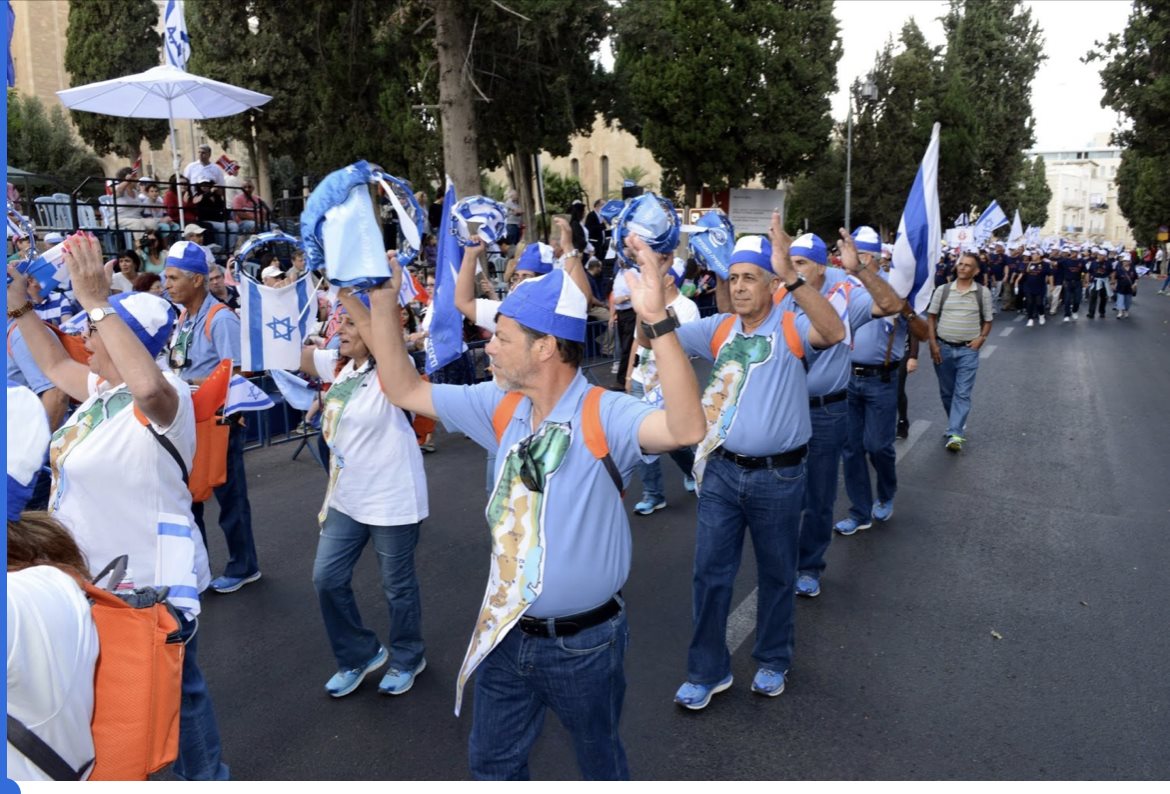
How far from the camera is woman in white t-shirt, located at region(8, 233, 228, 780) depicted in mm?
3207

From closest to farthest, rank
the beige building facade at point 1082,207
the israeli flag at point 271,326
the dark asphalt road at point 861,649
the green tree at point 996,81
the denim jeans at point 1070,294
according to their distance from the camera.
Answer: the dark asphalt road at point 861,649 < the israeli flag at point 271,326 < the denim jeans at point 1070,294 < the green tree at point 996,81 < the beige building facade at point 1082,207

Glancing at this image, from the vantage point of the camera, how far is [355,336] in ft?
14.2

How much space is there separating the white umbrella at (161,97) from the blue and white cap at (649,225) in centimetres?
997

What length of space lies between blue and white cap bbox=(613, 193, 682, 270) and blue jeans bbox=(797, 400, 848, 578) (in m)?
1.86

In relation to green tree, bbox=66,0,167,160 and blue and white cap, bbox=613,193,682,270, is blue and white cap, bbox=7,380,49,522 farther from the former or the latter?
green tree, bbox=66,0,167,160

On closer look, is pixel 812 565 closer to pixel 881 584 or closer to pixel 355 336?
pixel 881 584

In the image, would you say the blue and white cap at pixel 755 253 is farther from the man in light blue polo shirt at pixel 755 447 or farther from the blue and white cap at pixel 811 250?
the blue and white cap at pixel 811 250

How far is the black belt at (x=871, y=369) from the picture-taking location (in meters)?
7.09

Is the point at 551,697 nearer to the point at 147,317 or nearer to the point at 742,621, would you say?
the point at 147,317

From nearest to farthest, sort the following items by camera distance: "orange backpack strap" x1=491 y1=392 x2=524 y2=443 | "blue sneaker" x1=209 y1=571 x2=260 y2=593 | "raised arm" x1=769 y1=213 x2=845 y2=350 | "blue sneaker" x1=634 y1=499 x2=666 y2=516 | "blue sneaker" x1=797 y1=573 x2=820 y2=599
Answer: "orange backpack strap" x1=491 y1=392 x2=524 y2=443, "raised arm" x1=769 y1=213 x2=845 y2=350, "blue sneaker" x1=797 y1=573 x2=820 y2=599, "blue sneaker" x1=209 y1=571 x2=260 y2=593, "blue sneaker" x1=634 y1=499 x2=666 y2=516

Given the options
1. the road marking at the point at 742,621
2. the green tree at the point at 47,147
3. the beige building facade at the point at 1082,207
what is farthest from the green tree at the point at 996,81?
the beige building facade at the point at 1082,207

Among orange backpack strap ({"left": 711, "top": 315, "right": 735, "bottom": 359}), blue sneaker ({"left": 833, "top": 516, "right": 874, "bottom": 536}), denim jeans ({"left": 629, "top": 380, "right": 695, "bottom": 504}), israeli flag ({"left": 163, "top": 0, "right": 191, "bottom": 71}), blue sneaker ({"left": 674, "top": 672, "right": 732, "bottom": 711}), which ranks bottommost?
blue sneaker ({"left": 833, "top": 516, "right": 874, "bottom": 536})

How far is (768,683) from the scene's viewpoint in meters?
4.52

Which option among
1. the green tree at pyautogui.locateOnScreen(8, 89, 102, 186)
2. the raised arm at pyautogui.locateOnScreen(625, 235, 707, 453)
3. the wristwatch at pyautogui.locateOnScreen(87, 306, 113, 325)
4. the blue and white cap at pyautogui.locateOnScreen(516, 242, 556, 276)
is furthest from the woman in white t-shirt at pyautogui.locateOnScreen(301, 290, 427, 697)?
the green tree at pyautogui.locateOnScreen(8, 89, 102, 186)
